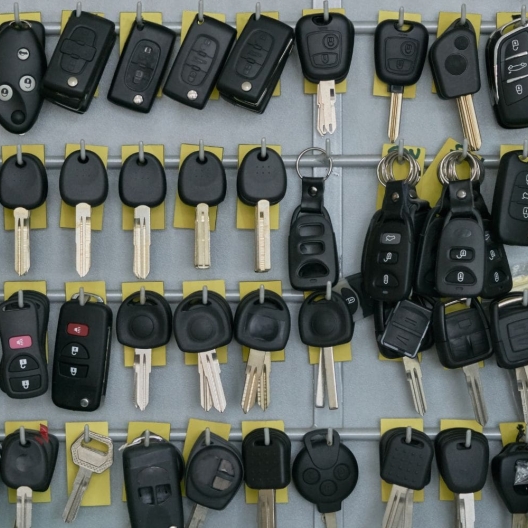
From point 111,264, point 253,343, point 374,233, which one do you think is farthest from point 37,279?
point 374,233

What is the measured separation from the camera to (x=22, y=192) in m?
1.60

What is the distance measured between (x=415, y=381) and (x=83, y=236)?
2.56 feet

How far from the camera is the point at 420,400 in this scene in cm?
164

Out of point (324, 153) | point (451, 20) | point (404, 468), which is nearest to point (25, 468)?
point (404, 468)

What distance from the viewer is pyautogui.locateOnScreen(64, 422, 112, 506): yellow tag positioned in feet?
5.51

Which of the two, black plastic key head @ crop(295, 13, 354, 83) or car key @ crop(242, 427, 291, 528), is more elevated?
black plastic key head @ crop(295, 13, 354, 83)

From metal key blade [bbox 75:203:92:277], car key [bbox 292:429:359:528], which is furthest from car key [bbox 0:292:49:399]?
car key [bbox 292:429:359:528]

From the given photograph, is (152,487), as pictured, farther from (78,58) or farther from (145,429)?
(78,58)

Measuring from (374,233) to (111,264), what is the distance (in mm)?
580

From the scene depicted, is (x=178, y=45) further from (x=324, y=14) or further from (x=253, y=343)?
(x=253, y=343)

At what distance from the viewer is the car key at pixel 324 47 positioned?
158 cm

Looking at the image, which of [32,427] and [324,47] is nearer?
[324,47]

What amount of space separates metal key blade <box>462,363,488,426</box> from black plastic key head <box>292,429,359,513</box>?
0.94 ft

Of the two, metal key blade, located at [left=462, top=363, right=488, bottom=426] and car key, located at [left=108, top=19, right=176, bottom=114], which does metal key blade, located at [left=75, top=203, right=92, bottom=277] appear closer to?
car key, located at [left=108, top=19, right=176, bottom=114]
